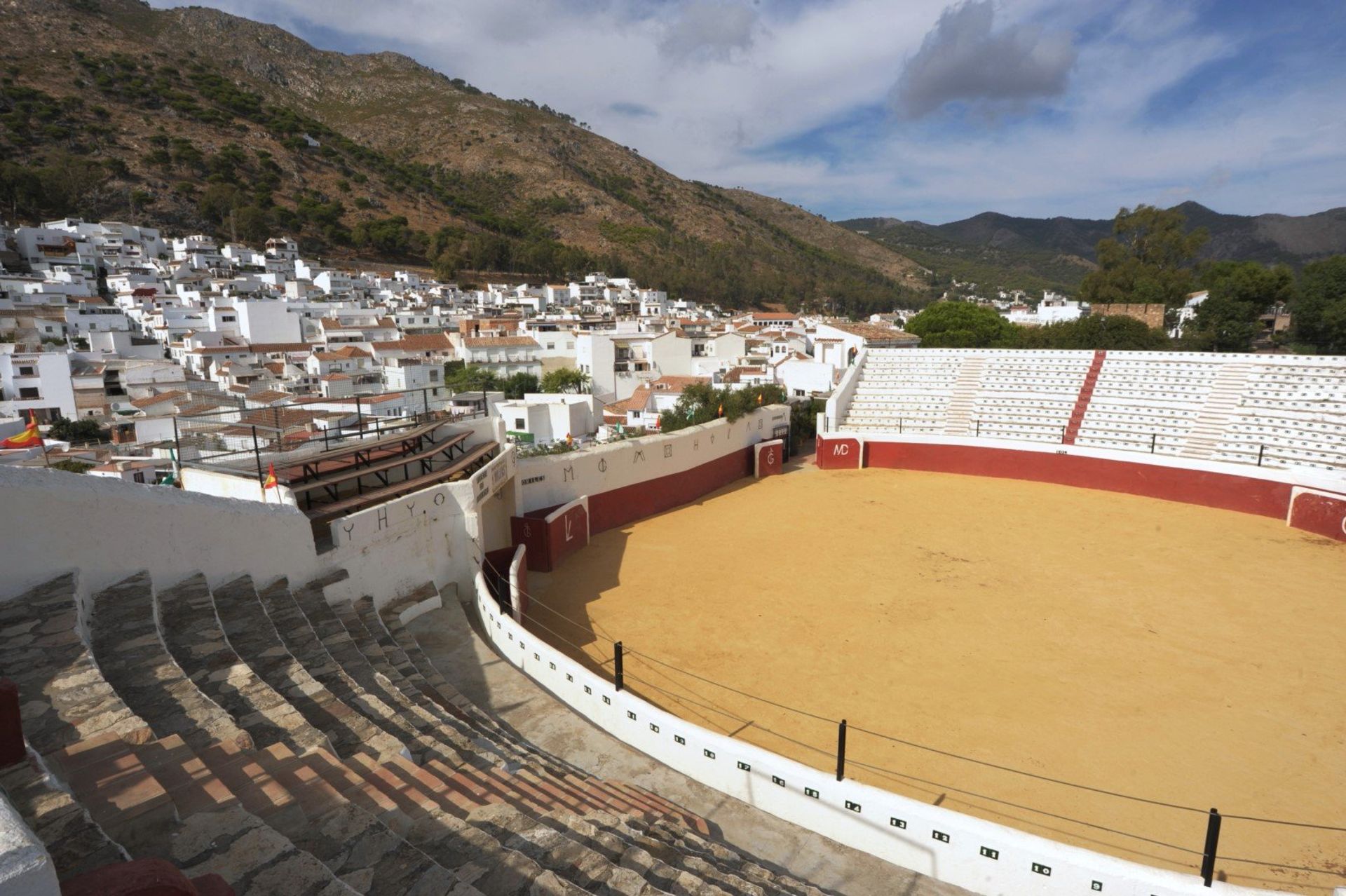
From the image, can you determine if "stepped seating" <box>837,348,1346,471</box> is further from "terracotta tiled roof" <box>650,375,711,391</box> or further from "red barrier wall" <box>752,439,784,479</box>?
"terracotta tiled roof" <box>650,375,711,391</box>

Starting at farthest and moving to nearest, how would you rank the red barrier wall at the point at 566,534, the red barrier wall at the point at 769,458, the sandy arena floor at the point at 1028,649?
1. the red barrier wall at the point at 769,458
2. the red barrier wall at the point at 566,534
3. the sandy arena floor at the point at 1028,649

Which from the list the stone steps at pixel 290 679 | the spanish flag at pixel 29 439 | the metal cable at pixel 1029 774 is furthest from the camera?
the spanish flag at pixel 29 439

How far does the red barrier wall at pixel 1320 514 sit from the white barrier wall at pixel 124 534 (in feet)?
71.3

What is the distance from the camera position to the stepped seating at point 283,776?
3.38 meters

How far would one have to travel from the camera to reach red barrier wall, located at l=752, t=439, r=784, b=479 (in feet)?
75.4

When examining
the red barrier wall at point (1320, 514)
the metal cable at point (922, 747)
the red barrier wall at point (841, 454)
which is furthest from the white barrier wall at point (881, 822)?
the red barrier wall at point (841, 454)

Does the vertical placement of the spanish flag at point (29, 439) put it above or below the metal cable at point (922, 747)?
above

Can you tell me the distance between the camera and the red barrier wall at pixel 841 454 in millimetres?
23531

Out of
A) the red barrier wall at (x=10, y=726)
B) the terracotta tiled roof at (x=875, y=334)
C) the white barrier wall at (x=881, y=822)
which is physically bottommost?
the white barrier wall at (x=881, y=822)

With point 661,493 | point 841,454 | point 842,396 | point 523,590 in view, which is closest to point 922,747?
point 523,590

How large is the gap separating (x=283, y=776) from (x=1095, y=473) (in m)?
22.1

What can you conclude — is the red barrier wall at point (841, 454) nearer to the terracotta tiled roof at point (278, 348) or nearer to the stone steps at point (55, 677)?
the stone steps at point (55, 677)

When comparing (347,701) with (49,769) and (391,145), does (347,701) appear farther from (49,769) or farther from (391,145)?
(391,145)

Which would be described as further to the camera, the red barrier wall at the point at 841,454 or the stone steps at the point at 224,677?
the red barrier wall at the point at 841,454
